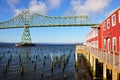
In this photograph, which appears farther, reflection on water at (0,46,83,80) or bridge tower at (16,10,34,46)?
bridge tower at (16,10,34,46)

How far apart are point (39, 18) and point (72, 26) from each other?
41.1m

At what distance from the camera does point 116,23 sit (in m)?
28.2

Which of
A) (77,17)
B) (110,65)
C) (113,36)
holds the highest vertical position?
(77,17)

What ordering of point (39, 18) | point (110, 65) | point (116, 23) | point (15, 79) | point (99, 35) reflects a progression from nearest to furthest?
point (110, 65), point (116, 23), point (15, 79), point (99, 35), point (39, 18)

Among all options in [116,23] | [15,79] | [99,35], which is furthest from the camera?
[99,35]

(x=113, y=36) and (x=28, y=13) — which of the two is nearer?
(x=113, y=36)

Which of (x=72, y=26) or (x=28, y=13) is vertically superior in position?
(x=28, y=13)

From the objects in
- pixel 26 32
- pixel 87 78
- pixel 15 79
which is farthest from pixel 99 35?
pixel 26 32

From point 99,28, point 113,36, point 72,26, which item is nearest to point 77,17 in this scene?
point 72,26

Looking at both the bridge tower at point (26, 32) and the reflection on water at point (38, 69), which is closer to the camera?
the reflection on water at point (38, 69)

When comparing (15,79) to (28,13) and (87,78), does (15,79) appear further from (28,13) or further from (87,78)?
(28,13)

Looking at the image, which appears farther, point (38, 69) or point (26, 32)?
point (26, 32)

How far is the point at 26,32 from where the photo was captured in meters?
174

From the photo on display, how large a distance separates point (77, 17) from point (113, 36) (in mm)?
151620
